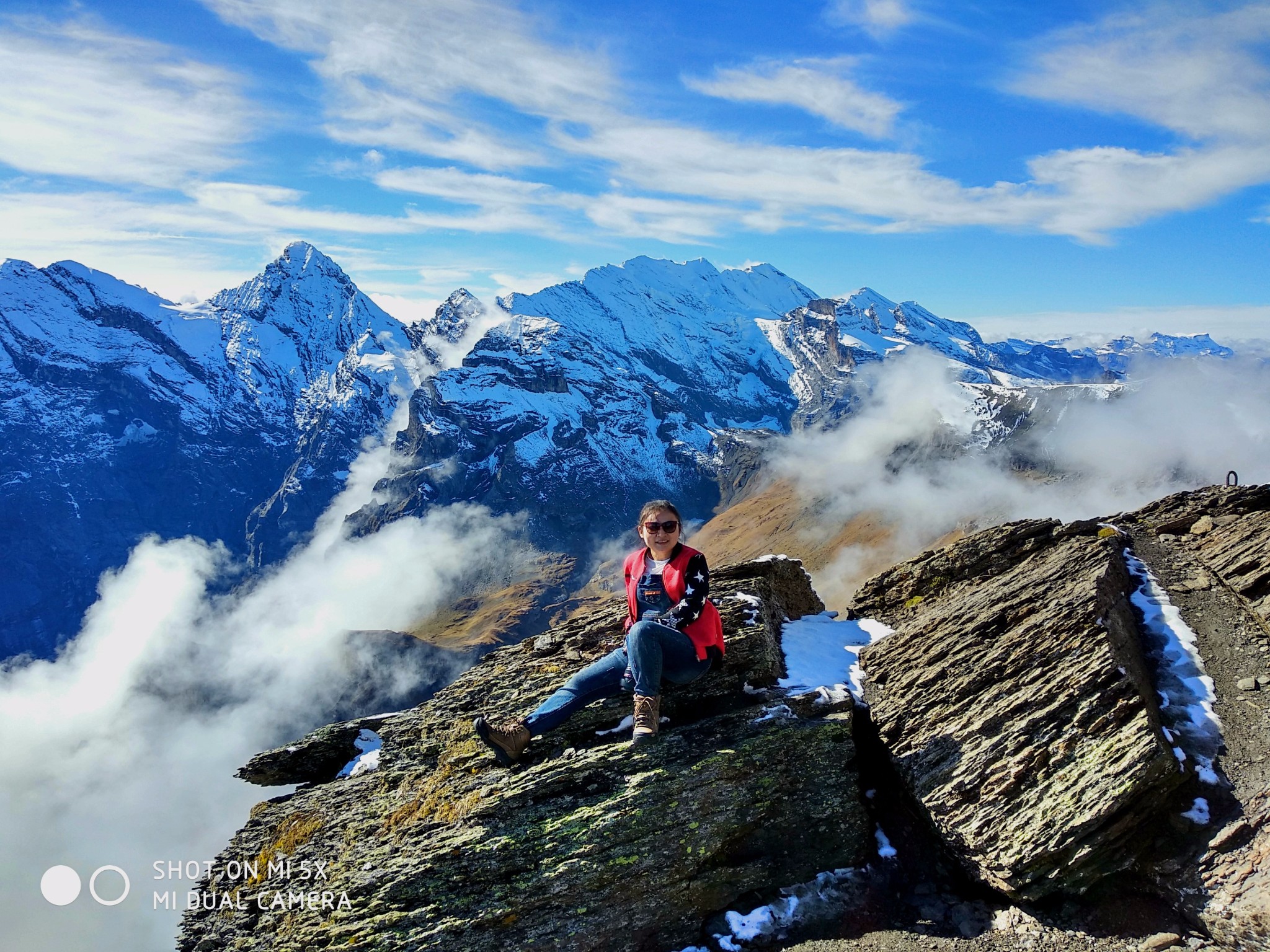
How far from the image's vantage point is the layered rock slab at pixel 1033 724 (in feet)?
41.7

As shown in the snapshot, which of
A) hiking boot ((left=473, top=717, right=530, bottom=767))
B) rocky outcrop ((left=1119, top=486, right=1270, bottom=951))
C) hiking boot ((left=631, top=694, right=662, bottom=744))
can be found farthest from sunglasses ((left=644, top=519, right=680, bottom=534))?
rocky outcrop ((left=1119, top=486, right=1270, bottom=951))

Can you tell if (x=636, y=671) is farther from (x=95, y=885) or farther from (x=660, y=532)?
(x=95, y=885)

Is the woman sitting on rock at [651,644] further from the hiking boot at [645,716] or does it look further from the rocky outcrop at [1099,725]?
the rocky outcrop at [1099,725]

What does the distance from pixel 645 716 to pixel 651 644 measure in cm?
165

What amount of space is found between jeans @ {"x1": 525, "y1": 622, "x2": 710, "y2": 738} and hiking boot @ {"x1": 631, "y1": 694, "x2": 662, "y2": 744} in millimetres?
146

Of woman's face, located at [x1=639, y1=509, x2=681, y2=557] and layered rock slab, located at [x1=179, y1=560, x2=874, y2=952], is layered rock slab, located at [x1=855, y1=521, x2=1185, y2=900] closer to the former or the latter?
layered rock slab, located at [x1=179, y1=560, x2=874, y2=952]

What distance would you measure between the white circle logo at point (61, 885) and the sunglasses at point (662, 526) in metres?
27.2

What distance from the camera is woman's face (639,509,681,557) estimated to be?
1483 cm

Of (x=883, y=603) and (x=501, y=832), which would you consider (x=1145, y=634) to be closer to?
(x=883, y=603)

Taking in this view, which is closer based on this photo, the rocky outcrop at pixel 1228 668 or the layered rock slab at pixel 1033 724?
the rocky outcrop at pixel 1228 668

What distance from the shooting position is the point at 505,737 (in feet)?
50.0

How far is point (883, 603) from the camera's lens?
24.8 m

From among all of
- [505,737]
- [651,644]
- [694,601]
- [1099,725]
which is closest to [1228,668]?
[1099,725]

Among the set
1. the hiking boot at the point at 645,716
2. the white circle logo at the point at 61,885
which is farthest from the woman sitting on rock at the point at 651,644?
the white circle logo at the point at 61,885
